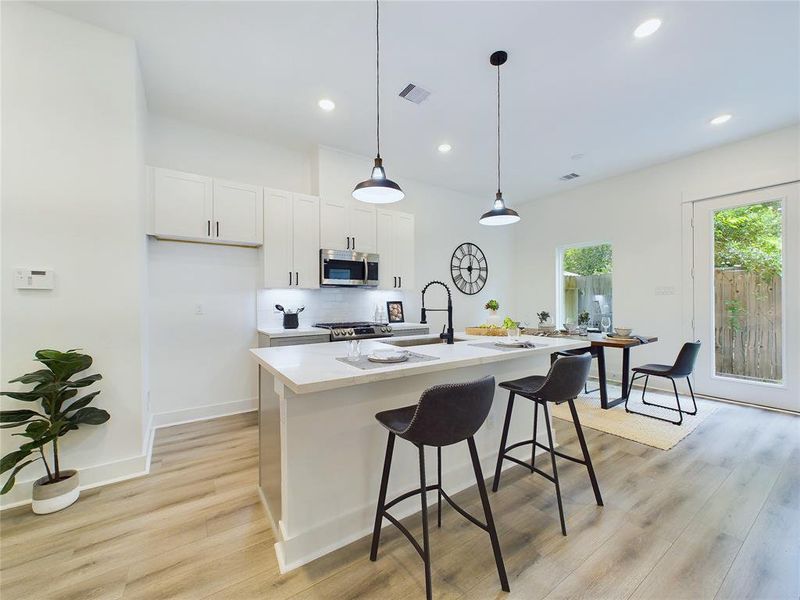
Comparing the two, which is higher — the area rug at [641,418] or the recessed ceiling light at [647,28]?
the recessed ceiling light at [647,28]

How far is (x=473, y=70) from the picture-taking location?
2646 millimetres

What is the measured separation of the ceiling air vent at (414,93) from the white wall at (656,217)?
142 inches

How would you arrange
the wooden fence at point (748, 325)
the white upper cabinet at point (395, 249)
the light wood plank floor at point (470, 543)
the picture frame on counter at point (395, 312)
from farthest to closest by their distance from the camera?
1. the picture frame on counter at point (395, 312)
2. the white upper cabinet at point (395, 249)
3. the wooden fence at point (748, 325)
4. the light wood plank floor at point (470, 543)

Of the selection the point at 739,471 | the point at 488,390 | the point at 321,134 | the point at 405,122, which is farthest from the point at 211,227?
the point at 739,471

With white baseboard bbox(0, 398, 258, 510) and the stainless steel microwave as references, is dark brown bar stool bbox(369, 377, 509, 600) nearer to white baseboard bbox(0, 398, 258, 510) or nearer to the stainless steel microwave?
white baseboard bbox(0, 398, 258, 510)

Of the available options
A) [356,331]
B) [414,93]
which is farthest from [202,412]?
[414,93]

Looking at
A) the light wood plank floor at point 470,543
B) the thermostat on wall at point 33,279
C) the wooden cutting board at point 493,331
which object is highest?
the thermostat on wall at point 33,279

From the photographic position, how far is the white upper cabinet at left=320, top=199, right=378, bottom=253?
12.7 feet

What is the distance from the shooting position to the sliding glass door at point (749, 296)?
3.53 meters

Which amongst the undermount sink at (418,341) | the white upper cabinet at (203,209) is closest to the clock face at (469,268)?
the undermount sink at (418,341)

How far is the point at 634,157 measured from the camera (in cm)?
425

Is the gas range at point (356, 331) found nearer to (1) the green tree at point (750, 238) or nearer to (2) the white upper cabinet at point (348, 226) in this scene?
(2) the white upper cabinet at point (348, 226)

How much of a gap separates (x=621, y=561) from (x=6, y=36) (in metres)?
4.64

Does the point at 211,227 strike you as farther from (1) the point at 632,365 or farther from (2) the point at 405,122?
(1) the point at 632,365
